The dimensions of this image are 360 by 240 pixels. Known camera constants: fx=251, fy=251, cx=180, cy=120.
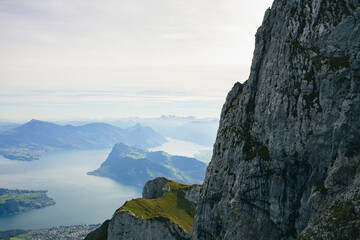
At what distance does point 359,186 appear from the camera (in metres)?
29.5

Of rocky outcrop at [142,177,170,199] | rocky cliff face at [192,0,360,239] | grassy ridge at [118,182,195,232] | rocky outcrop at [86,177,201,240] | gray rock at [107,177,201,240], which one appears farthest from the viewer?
rocky outcrop at [142,177,170,199]

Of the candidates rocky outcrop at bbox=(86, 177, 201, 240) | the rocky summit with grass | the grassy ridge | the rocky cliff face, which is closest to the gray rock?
rocky outcrop at bbox=(86, 177, 201, 240)

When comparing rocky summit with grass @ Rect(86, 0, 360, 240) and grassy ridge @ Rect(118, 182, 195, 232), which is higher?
rocky summit with grass @ Rect(86, 0, 360, 240)

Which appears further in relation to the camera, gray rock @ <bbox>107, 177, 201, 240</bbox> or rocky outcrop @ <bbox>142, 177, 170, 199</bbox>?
rocky outcrop @ <bbox>142, 177, 170, 199</bbox>

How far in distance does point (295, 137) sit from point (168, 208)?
63382 millimetres

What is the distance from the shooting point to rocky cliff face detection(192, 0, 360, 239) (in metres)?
33.1

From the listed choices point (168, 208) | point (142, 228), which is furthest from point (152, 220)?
point (168, 208)

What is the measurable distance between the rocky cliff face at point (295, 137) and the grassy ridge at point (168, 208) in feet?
104

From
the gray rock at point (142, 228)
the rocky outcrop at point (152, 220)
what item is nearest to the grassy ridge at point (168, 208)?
the rocky outcrop at point (152, 220)

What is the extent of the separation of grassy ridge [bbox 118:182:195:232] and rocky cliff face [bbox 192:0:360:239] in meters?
31.6

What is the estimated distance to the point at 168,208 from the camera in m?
91.2

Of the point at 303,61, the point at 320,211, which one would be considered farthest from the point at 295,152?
the point at 303,61

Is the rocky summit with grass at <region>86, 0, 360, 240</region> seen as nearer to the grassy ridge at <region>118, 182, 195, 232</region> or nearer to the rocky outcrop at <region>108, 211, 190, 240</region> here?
the rocky outcrop at <region>108, 211, 190, 240</region>

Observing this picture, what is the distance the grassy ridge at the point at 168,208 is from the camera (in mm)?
83637
